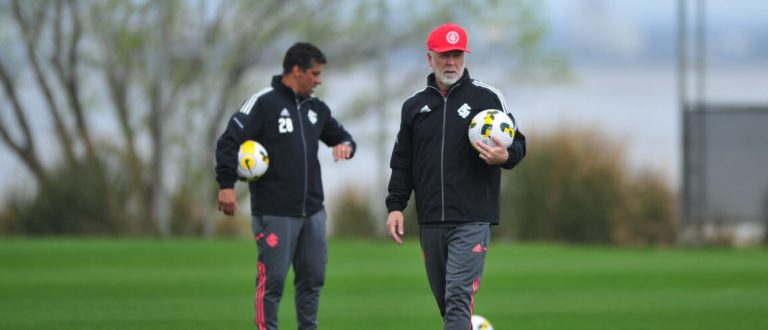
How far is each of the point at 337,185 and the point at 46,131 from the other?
888 cm

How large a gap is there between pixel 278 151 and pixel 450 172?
66.7 inches

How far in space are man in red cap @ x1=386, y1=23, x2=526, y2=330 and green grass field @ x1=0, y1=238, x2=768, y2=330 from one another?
10.9 feet

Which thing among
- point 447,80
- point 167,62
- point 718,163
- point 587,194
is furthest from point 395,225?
point 167,62

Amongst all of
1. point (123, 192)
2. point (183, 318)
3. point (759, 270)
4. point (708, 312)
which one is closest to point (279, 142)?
point (183, 318)

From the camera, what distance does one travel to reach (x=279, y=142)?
926 centimetres

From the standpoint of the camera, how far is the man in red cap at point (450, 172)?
7805 mm

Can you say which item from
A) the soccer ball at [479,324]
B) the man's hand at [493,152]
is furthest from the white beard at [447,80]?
the soccer ball at [479,324]

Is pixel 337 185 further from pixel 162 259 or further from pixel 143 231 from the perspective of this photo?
pixel 162 259

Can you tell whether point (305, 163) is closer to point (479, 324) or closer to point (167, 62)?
point (479, 324)

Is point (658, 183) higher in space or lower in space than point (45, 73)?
lower

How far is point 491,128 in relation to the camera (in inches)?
303

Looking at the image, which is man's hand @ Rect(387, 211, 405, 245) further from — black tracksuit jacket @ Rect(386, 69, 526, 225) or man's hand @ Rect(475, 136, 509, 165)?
man's hand @ Rect(475, 136, 509, 165)

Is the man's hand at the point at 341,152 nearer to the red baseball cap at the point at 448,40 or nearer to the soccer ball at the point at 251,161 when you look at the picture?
the soccer ball at the point at 251,161

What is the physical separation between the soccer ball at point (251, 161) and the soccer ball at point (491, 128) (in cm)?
179
